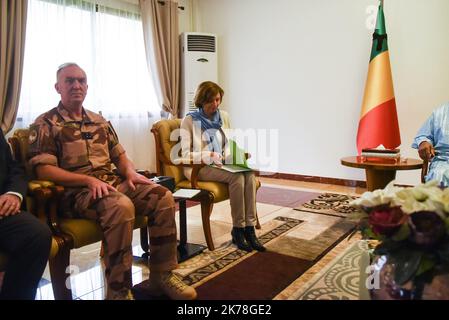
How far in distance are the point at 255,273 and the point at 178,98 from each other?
10.8 ft

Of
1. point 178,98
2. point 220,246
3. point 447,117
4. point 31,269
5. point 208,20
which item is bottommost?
point 220,246

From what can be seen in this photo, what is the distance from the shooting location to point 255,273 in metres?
1.94

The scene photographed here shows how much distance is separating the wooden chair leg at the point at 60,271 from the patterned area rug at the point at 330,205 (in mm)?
2152

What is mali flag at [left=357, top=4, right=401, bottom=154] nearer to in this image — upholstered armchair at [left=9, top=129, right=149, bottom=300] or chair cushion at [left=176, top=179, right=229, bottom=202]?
chair cushion at [left=176, top=179, right=229, bottom=202]

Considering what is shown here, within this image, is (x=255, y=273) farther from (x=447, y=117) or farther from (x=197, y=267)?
(x=447, y=117)

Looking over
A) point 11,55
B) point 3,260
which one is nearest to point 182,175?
point 3,260

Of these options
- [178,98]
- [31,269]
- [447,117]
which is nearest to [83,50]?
[178,98]

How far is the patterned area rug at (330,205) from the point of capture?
10.3ft

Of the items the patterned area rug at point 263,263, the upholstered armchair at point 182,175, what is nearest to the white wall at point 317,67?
the patterned area rug at point 263,263

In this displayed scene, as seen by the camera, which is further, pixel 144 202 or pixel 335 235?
pixel 335 235

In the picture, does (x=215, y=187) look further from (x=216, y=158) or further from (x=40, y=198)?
(x=40, y=198)

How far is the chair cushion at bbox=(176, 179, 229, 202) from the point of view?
227 centimetres

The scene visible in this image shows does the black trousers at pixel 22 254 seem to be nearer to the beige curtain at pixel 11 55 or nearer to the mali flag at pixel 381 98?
the beige curtain at pixel 11 55
